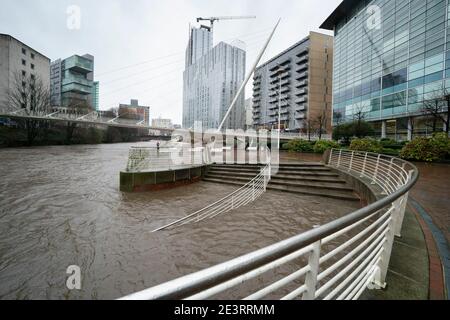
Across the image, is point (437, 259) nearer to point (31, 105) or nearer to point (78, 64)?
point (31, 105)

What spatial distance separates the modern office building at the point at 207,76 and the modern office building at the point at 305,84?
51.1ft

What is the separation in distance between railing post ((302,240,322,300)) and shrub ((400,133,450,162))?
18417mm

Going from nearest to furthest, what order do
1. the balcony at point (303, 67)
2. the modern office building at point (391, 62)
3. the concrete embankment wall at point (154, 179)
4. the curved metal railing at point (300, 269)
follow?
the curved metal railing at point (300, 269)
the concrete embankment wall at point (154, 179)
the modern office building at point (391, 62)
the balcony at point (303, 67)

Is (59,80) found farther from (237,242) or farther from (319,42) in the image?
(237,242)

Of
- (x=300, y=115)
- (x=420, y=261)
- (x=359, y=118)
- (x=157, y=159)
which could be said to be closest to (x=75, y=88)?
(x=300, y=115)

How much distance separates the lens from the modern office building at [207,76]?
66.7 m

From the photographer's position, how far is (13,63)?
5222 centimetres

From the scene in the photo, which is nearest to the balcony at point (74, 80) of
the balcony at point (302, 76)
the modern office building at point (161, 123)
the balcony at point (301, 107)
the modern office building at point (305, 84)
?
the modern office building at point (161, 123)

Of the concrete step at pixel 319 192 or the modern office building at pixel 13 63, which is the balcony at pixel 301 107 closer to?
the concrete step at pixel 319 192

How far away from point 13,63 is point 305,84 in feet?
251

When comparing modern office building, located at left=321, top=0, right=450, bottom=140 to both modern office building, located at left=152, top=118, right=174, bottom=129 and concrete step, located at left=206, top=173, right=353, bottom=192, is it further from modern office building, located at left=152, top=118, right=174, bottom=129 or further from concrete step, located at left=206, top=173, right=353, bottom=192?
modern office building, located at left=152, top=118, right=174, bottom=129
